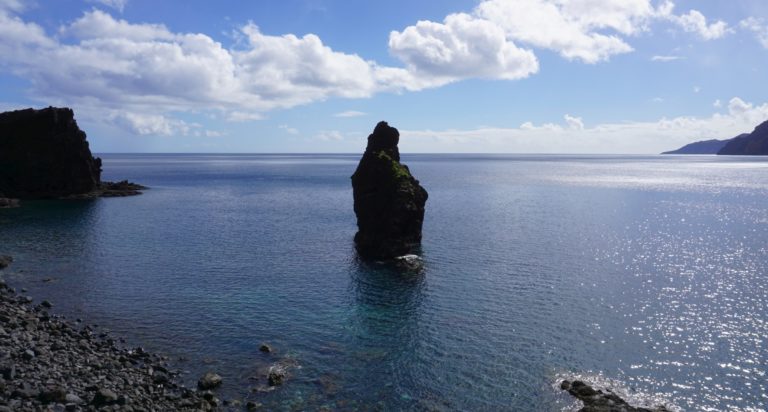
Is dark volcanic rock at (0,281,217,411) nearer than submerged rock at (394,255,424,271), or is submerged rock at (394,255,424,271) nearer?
dark volcanic rock at (0,281,217,411)

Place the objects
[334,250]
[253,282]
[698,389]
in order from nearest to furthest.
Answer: [698,389] → [253,282] → [334,250]

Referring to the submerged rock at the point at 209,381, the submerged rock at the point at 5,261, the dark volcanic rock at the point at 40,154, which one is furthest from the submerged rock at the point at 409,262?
the dark volcanic rock at the point at 40,154

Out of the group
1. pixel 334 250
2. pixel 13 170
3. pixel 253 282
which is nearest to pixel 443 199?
pixel 334 250

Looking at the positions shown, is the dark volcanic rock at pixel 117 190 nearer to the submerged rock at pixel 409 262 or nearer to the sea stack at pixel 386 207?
the sea stack at pixel 386 207

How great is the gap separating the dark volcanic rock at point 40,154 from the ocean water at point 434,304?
3170 centimetres

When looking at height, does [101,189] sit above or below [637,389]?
above

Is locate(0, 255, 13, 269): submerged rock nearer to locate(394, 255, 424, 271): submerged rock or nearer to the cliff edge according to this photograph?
locate(394, 255, 424, 271): submerged rock

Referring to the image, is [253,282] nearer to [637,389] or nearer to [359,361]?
[359,361]

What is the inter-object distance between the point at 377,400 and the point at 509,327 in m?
17.8

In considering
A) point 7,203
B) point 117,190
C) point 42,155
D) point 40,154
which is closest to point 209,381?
point 7,203

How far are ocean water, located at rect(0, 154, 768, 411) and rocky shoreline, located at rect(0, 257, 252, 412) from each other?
1.96m

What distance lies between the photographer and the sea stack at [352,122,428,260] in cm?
7453

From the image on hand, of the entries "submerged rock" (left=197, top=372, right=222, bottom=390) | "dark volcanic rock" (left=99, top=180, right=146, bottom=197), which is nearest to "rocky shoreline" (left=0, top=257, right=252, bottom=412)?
"submerged rock" (left=197, top=372, right=222, bottom=390)

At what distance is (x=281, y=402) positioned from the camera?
32.6 meters
